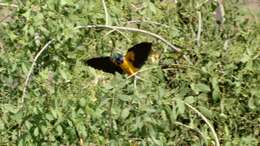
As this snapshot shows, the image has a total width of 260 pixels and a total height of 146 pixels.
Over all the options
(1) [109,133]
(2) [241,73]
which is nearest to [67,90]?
(1) [109,133]

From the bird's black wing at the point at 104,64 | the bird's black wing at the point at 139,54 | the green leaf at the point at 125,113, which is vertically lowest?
the green leaf at the point at 125,113

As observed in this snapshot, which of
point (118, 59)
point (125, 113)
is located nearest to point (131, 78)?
point (125, 113)

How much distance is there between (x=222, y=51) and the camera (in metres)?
2.67

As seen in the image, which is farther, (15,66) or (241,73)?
(15,66)

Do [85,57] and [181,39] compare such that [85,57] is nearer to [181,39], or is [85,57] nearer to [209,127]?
[181,39]

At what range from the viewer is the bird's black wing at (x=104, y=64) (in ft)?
8.95

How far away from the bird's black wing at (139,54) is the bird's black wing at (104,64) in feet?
0.18

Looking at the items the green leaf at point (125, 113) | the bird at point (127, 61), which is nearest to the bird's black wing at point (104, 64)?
the bird at point (127, 61)

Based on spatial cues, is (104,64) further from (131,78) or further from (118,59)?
(131,78)

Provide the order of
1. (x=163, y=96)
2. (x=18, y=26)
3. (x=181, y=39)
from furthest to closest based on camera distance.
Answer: (x=18, y=26)
(x=181, y=39)
(x=163, y=96)

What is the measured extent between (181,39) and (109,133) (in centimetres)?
47

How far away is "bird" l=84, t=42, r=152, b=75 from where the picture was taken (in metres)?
2.72

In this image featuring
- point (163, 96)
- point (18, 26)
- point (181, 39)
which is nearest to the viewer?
point (163, 96)

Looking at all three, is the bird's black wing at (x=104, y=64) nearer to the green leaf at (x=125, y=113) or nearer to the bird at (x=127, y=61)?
the bird at (x=127, y=61)
